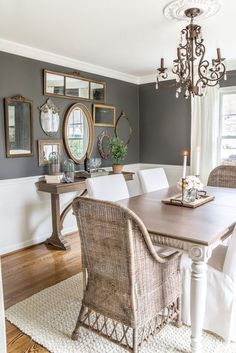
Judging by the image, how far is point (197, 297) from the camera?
1.75m

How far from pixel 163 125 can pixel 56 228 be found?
2550 mm

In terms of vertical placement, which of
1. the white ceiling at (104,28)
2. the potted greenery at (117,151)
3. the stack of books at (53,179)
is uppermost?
the white ceiling at (104,28)

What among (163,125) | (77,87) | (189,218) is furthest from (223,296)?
(163,125)

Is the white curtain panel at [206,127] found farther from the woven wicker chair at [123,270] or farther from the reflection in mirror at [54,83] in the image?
the woven wicker chair at [123,270]

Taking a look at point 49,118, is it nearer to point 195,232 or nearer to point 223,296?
point 195,232

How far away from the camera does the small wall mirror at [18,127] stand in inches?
133

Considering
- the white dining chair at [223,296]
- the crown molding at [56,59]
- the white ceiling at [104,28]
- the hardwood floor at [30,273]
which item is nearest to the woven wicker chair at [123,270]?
the white dining chair at [223,296]

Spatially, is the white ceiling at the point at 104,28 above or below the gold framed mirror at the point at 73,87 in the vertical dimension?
above

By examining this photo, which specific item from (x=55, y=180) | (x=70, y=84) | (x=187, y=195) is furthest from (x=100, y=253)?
(x=70, y=84)

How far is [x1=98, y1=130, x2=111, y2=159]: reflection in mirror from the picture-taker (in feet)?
15.1

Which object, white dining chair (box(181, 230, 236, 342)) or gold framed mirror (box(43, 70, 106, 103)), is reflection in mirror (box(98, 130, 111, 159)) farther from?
white dining chair (box(181, 230, 236, 342))

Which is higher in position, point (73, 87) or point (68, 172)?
point (73, 87)

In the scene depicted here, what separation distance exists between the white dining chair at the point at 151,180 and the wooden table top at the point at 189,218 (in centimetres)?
35

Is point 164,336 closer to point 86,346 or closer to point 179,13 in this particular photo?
point 86,346
